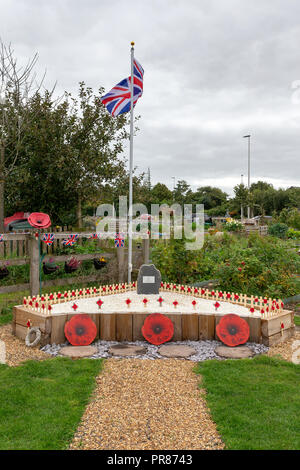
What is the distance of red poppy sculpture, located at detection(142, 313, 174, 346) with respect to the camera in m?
5.52

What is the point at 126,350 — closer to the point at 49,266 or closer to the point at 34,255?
the point at 34,255

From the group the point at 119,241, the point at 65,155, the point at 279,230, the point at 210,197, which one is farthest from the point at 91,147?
the point at 210,197

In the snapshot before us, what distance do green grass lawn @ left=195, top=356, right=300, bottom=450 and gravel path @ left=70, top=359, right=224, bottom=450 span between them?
13 cm

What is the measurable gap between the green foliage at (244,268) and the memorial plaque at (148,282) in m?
1.75

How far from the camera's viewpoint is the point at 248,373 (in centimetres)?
428

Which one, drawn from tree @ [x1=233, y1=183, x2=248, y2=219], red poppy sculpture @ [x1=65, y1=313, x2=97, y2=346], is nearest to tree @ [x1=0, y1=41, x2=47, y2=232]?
red poppy sculpture @ [x1=65, y1=313, x2=97, y2=346]

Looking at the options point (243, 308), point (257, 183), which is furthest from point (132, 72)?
point (257, 183)

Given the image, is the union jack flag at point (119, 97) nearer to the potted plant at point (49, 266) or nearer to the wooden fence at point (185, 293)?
the potted plant at point (49, 266)

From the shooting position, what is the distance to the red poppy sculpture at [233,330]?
17.5 ft

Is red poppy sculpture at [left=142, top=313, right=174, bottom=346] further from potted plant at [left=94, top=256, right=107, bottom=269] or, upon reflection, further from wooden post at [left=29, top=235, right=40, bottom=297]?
potted plant at [left=94, top=256, right=107, bottom=269]

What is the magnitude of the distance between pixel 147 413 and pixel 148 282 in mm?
3788

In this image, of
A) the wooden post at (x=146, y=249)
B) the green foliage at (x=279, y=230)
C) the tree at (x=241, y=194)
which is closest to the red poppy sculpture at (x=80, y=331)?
the wooden post at (x=146, y=249)

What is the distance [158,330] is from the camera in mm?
5547
